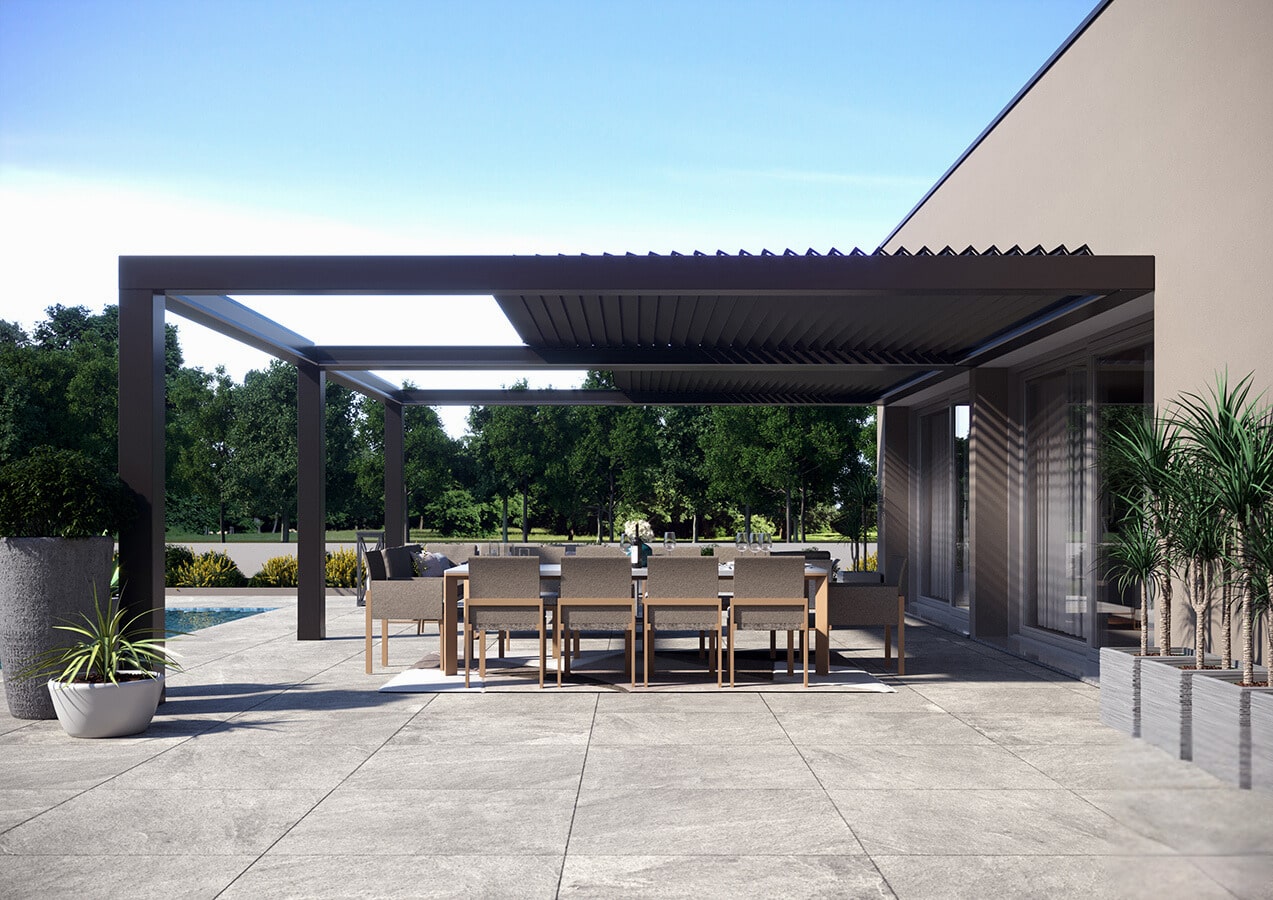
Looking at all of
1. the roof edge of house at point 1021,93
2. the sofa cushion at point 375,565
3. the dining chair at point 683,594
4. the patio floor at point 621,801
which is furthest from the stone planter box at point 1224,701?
the sofa cushion at point 375,565

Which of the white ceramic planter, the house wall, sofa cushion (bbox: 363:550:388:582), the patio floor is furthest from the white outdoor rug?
the house wall

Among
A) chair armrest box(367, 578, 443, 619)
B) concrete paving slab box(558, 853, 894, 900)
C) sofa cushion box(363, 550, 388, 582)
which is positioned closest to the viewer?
concrete paving slab box(558, 853, 894, 900)

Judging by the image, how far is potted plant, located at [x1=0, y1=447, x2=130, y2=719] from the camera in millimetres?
6508

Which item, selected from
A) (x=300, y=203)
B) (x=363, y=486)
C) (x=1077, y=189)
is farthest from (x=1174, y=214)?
(x=363, y=486)

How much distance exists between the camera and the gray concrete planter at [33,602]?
651 centimetres

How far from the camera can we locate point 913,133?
16297 millimetres

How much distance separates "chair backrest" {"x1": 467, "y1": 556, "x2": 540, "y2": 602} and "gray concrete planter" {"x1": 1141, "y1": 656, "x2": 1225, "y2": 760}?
13.4 feet

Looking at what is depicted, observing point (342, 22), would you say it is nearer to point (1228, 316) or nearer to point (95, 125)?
point (95, 125)

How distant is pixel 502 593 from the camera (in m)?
7.70

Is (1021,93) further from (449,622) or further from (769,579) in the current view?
(449,622)

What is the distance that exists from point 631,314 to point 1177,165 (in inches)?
162

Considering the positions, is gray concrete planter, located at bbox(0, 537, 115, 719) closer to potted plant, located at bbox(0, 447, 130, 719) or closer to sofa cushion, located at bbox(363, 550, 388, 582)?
potted plant, located at bbox(0, 447, 130, 719)

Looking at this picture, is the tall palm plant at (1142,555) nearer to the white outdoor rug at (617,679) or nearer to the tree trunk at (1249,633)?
the tree trunk at (1249,633)

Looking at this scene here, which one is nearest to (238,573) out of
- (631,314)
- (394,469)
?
(394,469)
